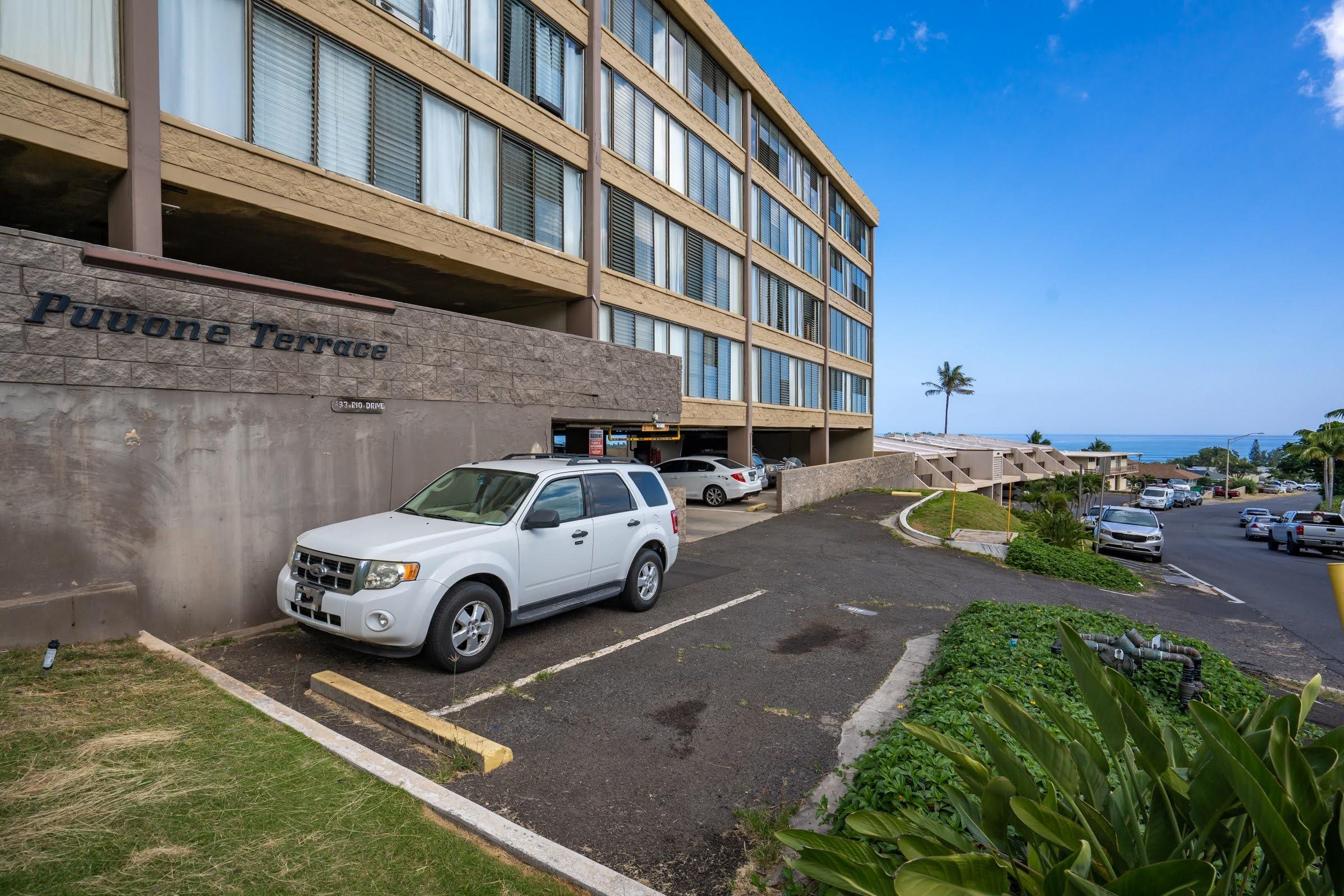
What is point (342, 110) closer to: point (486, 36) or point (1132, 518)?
point (486, 36)

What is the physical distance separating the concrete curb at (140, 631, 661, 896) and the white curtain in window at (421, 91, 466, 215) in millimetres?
9320

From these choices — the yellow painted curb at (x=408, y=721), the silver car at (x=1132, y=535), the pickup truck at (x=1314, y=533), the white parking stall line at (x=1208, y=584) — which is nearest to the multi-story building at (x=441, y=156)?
the yellow painted curb at (x=408, y=721)

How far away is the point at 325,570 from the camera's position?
600cm

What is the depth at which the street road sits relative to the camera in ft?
39.6

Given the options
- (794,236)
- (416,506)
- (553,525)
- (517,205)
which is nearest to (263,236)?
(517,205)

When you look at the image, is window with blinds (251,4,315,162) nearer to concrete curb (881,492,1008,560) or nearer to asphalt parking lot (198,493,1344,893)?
asphalt parking lot (198,493,1344,893)

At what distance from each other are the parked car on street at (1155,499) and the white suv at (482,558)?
55563mm

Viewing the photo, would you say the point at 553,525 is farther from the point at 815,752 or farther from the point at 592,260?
the point at 592,260

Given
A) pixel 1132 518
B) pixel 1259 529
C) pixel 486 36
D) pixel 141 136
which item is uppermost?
pixel 486 36

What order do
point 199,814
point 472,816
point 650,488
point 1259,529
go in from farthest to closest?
point 1259,529 < point 650,488 < point 472,816 < point 199,814

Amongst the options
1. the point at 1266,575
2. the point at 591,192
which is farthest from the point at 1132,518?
the point at 591,192

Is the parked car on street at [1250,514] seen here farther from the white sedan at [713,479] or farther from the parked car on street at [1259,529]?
the white sedan at [713,479]

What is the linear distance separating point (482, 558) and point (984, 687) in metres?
4.62

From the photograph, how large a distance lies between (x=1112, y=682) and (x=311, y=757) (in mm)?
4317
